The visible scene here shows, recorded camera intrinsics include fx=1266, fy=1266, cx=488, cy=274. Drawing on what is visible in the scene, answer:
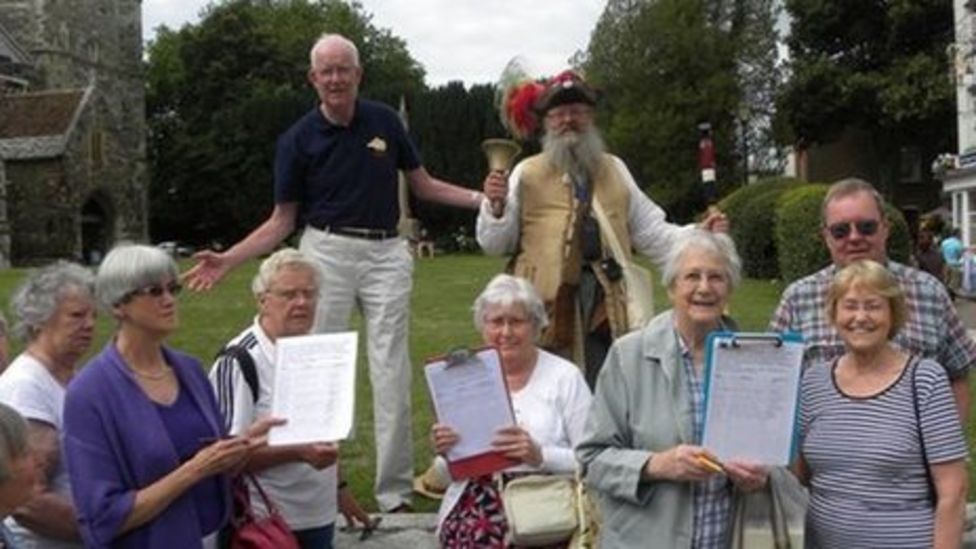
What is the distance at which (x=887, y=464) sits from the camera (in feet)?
13.0

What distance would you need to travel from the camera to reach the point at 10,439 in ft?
10.7

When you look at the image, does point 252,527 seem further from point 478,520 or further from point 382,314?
point 382,314

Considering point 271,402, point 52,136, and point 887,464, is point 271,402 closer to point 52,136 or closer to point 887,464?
point 887,464

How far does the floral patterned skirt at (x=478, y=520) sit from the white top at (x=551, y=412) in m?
0.04

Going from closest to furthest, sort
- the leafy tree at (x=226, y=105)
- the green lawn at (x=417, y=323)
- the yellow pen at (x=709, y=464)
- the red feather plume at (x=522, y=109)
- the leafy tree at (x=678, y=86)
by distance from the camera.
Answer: the yellow pen at (x=709, y=464) < the red feather plume at (x=522, y=109) < the green lawn at (x=417, y=323) < the leafy tree at (x=678, y=86) < the leafy tree at (x=226, y=105)

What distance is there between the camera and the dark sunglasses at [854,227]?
448 centimetres

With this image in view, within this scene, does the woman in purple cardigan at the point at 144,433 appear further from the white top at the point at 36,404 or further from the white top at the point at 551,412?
the white top at the point at 551,412

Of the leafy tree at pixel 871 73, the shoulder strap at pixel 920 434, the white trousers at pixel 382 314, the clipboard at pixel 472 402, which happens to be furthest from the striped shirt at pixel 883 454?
the leafy tree at pixel 871 73

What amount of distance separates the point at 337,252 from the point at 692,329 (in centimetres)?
266

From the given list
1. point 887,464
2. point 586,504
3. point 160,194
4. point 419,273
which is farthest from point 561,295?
point 160,194

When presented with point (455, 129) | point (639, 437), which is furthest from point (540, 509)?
point (455, 129)

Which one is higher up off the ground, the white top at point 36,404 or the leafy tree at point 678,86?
the leafy tree at point 678,86

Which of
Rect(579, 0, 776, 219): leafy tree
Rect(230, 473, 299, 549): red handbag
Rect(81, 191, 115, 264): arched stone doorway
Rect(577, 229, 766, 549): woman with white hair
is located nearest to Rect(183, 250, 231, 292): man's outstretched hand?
Rect(230, 473, 299, 549): red handbag

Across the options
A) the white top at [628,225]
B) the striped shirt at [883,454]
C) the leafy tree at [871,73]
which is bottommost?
the striped shirt at [883,454]
